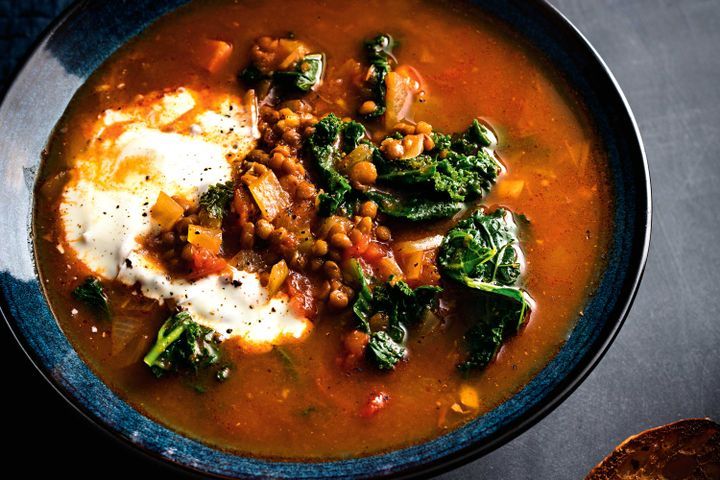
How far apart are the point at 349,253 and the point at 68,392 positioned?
1.63m

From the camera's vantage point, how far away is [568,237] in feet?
15.5

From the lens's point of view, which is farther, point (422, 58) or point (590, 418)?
point (422, 58)

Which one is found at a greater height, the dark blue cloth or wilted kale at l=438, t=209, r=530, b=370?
the dark blue cloth

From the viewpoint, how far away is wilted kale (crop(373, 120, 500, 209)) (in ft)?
15.5

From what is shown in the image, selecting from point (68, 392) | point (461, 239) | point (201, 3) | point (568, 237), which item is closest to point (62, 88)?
point (201, 3)

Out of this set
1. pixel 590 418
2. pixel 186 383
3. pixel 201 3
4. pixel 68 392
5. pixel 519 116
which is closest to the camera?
pixel 68 392

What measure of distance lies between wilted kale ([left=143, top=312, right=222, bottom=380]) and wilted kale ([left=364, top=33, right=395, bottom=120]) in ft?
5.58

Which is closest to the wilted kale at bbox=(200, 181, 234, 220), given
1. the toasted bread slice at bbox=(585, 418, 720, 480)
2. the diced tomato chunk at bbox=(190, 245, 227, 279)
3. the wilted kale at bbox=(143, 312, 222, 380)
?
the diced tomato chunk at bbox=(190, 245, 227, 279)

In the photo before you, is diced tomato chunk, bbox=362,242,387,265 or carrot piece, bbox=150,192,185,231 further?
carrot piece, bbox=150,192,185,231

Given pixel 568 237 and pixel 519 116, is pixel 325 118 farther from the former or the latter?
pixel 568 237

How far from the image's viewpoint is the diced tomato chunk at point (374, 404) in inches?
169

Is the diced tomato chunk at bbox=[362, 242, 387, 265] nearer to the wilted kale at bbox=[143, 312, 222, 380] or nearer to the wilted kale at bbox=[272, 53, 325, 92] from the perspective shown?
the wilted kale at bbox=[143, 312, 222, 380]

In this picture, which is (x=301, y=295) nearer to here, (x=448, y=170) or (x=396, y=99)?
(x=448, y=170)

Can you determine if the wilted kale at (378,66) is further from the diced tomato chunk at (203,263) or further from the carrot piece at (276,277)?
the diced tomato chunk at (203,263)
